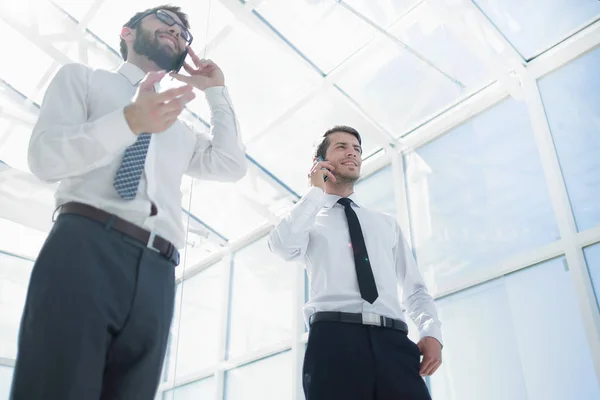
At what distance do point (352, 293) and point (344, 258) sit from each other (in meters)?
0.15

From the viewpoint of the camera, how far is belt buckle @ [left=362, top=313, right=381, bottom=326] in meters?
1.65

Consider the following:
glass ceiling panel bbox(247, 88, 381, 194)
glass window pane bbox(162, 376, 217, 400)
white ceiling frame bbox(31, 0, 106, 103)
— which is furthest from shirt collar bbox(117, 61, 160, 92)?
glass window pane bbox(162, 376, 217, 400)

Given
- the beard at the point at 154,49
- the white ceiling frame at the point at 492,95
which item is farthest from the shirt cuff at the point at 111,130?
the white ceiling frame at the point at 492,95

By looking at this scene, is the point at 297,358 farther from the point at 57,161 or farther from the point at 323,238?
the point at 57,161

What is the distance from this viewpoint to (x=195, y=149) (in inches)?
55.1

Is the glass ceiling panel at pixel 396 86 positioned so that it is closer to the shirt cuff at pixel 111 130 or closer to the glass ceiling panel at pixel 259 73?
the glass ceiling panel at pixel 259 73

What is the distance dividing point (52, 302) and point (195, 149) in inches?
23.8

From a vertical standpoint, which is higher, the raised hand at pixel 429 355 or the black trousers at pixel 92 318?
the raised hand at pixel 429 355

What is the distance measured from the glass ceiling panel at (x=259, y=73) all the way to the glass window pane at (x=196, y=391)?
2917mm

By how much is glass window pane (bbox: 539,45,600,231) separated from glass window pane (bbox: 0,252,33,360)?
541 cm

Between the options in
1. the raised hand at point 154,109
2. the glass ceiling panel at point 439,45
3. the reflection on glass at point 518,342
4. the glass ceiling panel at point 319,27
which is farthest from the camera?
the glass ceiling panel at point 319,27

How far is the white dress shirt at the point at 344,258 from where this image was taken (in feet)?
5.83

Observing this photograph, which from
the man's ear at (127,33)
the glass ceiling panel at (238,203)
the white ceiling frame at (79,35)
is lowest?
the man's ear at (127,33)

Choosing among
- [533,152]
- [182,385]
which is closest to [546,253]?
[533,152]
